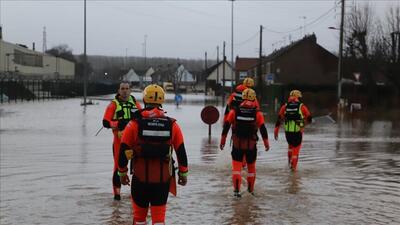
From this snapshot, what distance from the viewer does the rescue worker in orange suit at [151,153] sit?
6.19 meters

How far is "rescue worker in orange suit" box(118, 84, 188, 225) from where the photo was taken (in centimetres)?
Answer: 619

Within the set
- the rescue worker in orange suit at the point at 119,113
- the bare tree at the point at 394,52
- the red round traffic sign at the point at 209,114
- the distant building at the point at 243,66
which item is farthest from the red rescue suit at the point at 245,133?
the distant building at the point at 243,66

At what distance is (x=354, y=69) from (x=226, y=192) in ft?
161

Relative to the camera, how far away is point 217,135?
23.0 m

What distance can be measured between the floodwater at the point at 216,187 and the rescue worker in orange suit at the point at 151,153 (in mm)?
1826

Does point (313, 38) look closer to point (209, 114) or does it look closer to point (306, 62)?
point (306, 62)

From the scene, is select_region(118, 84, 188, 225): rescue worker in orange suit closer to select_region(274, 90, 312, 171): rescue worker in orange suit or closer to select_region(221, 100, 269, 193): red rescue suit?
select_region(221, 100, 269, 193): red rescue suit

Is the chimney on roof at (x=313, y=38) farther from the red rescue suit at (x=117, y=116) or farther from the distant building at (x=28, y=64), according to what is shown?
the red rescue suit at (x=117, y=116)

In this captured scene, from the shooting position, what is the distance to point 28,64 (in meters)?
94.4

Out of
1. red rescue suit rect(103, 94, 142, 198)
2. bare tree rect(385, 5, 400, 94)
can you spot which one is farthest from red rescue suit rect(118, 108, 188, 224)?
bare tree rect(385, 5, 400, 94)

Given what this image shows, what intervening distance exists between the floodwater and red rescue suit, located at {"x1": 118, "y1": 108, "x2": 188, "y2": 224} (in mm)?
1826

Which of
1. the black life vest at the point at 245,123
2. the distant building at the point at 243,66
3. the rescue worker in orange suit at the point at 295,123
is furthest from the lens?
the distant building at the point at 243,66

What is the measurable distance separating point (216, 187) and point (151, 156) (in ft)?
15.8

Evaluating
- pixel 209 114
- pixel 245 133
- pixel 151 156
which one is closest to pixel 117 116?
pixel 245 133
